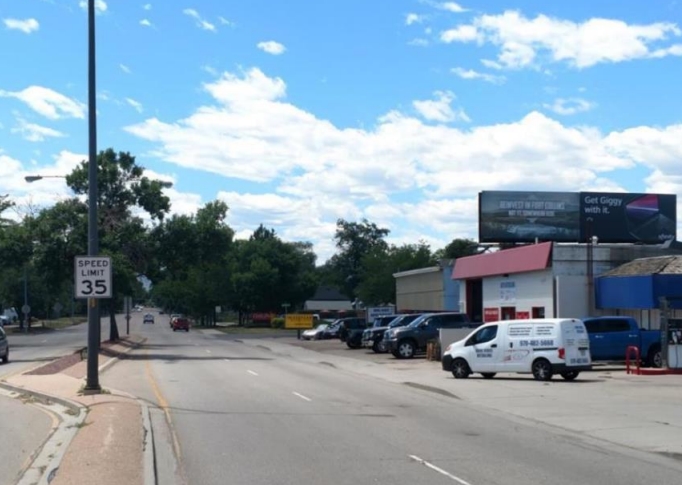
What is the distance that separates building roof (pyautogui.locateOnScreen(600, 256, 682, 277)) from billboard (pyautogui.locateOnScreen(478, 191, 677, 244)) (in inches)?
545

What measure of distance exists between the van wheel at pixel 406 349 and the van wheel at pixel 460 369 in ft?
40.7

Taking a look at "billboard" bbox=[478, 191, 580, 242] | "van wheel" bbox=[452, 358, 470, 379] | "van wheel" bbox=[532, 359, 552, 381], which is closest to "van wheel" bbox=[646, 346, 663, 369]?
"van wheel" bbox=[532, 359, 552, 381]

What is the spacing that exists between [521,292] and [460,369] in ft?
48.2

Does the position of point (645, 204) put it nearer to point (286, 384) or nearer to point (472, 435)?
point (286, 384)

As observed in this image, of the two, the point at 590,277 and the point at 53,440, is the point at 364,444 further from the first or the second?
the point at 590,277

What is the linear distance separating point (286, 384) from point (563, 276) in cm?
1709

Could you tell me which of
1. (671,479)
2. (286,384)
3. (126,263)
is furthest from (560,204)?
→ (671,479)

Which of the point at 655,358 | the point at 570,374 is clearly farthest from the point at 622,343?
the point at 570,374

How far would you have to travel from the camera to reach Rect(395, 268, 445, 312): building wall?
192ft

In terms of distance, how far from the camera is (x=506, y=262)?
4228 centimetres

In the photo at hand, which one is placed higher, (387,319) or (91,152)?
(91,152)

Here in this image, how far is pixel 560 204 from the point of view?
5262 cm

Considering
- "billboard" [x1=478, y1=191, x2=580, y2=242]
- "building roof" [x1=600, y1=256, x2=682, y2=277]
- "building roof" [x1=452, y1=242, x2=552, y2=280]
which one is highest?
"billboard" [x1=478, y1=191, x2=580, y2=242]

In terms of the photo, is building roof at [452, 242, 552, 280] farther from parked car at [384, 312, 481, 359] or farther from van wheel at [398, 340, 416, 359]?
van wheel at [398, 340, 416, 359]
